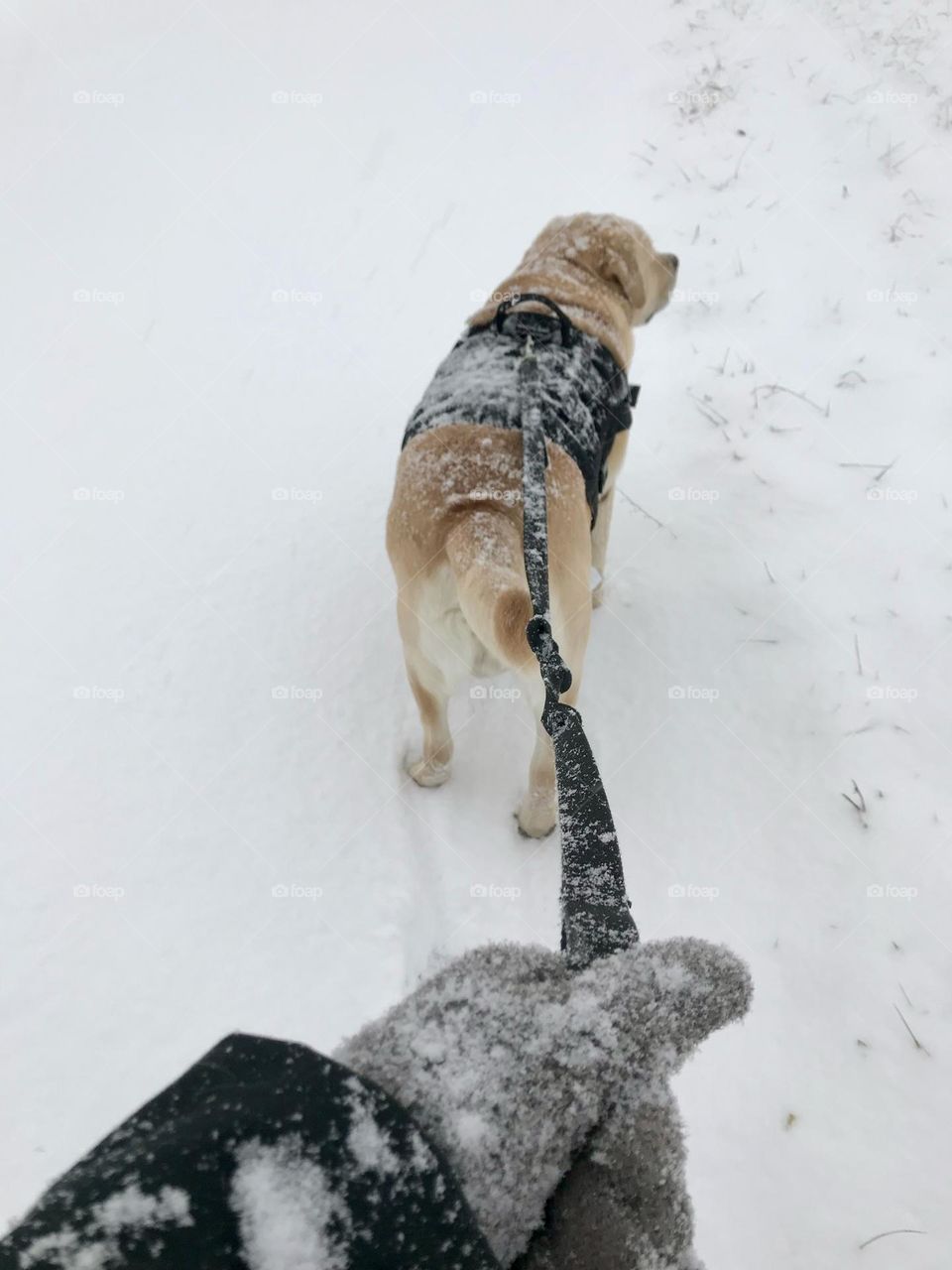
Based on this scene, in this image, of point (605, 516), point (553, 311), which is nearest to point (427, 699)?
point (605, 516)

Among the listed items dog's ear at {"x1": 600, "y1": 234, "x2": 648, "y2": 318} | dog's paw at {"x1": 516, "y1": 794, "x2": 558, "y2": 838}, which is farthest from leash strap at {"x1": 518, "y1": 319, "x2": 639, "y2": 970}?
dog's ear at {"x1": 600, "y1": 234, "x2": 648, "y2": 318}

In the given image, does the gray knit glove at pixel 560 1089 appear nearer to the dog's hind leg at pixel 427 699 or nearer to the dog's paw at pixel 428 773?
the dog's hind leg at pixel 427 699

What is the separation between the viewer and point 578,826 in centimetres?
103

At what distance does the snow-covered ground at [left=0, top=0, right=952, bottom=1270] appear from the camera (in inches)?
71.6

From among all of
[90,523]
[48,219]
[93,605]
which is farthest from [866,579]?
[48,219]

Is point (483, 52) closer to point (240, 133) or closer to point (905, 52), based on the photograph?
point (240, 133)

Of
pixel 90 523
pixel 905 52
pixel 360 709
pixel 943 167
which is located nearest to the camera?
pixel 360 709

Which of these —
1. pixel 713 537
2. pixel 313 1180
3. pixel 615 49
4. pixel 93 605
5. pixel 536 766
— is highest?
pixel 615 49

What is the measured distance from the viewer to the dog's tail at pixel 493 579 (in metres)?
1.57

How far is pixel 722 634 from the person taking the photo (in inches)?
109

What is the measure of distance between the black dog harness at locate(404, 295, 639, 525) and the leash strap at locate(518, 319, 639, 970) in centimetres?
70

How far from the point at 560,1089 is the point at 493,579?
1161mm

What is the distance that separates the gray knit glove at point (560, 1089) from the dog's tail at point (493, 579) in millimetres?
895

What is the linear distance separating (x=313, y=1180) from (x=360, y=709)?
2.04m
